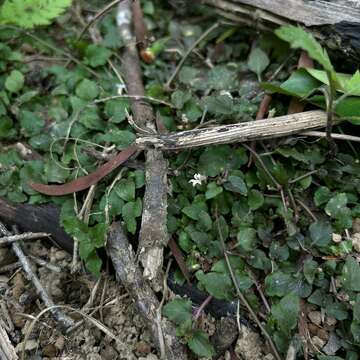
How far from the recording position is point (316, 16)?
1962 millimetres

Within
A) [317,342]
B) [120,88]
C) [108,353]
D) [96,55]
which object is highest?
[96,55]

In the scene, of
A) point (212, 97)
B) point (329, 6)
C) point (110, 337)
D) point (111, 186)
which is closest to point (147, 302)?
point (110, 337)

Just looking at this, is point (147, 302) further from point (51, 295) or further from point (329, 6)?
point (329, 6)

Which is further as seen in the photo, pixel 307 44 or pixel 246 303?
pixel 246 303

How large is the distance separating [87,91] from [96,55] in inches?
9.5

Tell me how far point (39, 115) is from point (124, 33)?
63cm

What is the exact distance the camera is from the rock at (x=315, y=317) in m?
1.68

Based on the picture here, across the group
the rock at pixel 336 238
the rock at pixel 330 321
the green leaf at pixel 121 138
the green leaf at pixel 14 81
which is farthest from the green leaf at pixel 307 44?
the green leaf at pixel 14 81

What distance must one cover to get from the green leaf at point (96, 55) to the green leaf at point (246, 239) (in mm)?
1134

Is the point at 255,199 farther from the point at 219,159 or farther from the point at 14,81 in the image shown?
the point at 14,81

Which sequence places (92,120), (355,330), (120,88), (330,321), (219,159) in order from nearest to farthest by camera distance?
(355,330) < (330,321) < (219,159) < (92,120) < (120,88)

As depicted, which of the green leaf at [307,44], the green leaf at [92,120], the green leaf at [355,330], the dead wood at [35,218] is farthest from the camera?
the green leaf at [92,120]

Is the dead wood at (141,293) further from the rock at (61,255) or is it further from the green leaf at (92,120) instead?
the green leaf at (92,120)

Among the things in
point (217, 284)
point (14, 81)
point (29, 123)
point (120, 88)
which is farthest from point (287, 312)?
point (14, 81)
